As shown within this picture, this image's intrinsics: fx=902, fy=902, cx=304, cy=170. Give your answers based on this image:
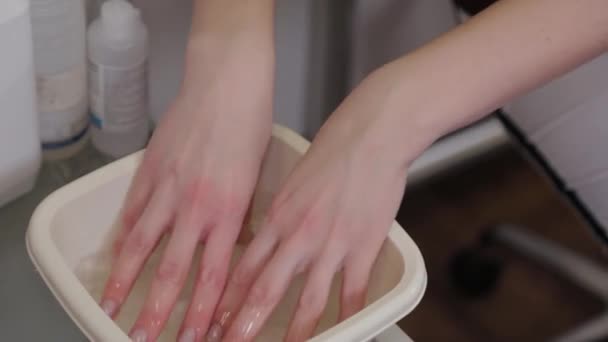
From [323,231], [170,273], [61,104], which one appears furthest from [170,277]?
[61,104]

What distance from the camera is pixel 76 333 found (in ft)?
2.17

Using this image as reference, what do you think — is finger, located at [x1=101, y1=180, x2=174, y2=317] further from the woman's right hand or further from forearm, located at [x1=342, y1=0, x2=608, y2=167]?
forearm, located at [x1=342, y1=0, x2=608, y2=167]

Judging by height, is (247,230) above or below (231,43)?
below

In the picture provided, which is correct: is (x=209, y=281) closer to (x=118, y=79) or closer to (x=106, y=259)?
(x=106, y=259)

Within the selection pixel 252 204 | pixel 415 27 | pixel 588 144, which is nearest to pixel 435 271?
pixel 415 27

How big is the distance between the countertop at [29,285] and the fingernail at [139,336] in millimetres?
110

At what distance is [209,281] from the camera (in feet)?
1.94

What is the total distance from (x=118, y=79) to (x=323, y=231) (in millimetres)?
243

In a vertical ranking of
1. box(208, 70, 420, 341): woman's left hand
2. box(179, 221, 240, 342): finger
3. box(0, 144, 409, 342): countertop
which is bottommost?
box(0, 144, 409, 342): countertop

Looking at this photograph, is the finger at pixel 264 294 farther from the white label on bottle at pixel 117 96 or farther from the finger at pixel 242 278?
the white label on bottle at pixel 117 96

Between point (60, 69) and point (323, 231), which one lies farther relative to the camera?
point (60, 69)

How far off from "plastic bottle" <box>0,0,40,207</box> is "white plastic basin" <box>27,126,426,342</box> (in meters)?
0.07

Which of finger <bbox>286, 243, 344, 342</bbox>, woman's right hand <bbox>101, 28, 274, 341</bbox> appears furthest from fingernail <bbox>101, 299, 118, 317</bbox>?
finger <bbox>286, 243, 344, 342</bbox>

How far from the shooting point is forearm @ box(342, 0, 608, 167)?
23.7 inches
